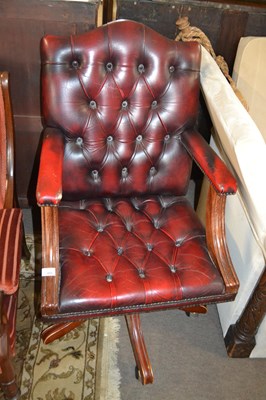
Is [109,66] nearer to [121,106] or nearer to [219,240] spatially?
[121,106]

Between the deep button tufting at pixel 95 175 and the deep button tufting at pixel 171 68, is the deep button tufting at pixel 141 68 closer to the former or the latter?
the deep button tufting at pixel 171 68

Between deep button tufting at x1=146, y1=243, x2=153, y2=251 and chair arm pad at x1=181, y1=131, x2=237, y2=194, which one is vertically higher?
chair arm pad at x1=181, y1=131, x2=237, y2=194

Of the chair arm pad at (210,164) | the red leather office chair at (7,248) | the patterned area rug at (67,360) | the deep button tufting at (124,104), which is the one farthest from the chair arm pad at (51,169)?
the patterned area rug at (67,360)

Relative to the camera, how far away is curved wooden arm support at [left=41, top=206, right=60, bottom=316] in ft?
3.58

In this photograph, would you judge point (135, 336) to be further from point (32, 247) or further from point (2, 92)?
point (2, 92)

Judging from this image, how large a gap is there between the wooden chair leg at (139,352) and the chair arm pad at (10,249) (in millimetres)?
550

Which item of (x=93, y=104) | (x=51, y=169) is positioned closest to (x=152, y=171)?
(x=93, y=104)

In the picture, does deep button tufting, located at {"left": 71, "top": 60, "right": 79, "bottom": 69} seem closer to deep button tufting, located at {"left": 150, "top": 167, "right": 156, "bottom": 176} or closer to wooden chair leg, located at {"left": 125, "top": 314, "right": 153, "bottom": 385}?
deep button tufting, located at {"left": 150, "top": 167, "right": 156, "bottom": 176}

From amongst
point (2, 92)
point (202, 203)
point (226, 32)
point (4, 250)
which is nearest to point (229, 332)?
point (202, 203)

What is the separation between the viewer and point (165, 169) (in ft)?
4.75

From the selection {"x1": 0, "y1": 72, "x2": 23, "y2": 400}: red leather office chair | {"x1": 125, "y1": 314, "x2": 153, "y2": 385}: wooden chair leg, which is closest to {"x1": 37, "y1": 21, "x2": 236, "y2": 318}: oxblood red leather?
{"x1": 0, "y1": 72, "x2": 23, "y2": 400}: red leather office chair

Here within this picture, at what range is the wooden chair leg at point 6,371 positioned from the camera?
105cm

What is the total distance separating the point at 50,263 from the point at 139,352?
1.78 ft

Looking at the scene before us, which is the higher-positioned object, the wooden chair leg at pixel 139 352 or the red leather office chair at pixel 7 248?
the red leather office chair at pixel 7 248
